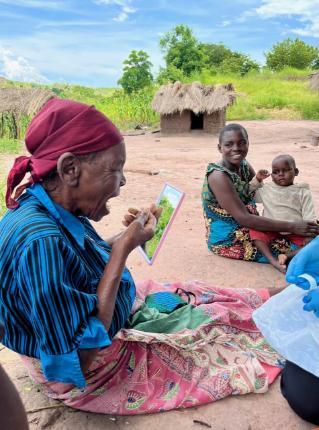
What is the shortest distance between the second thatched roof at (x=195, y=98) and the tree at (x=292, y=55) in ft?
98.2

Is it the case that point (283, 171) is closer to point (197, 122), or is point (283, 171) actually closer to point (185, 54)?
point (197, 122)

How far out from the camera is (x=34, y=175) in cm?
153

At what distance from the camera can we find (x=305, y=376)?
185 centimetres

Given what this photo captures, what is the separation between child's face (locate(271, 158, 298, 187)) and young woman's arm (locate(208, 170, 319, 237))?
1.13 feet

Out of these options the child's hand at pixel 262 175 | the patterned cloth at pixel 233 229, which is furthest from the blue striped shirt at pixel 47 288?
the child's hand at pixel 262 175

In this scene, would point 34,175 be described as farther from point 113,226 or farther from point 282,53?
point 282,53

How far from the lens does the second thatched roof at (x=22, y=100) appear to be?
13.2 metres

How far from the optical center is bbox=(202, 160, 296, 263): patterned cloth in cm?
350

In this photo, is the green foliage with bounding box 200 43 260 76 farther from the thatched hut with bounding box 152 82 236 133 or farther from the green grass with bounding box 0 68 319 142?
the thatched hut with bounding box 152 82 236 133

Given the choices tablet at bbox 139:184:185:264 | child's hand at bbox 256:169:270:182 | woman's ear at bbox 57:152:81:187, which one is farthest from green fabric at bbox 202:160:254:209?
woman's ear at bbox 57:152:81:187

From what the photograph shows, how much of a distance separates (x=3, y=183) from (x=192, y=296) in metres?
4.88

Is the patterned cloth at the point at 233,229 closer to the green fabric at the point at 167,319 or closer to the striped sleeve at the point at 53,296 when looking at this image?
the green fabric at the point at 167,319

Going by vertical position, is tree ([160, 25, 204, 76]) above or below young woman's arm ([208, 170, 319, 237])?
above

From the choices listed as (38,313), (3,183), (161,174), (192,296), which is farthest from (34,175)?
(161,174)
